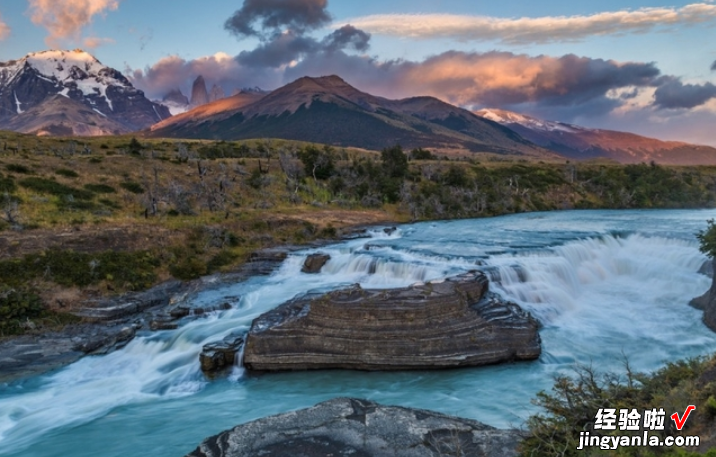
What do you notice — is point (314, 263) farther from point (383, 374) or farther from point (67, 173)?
point (67, 173)

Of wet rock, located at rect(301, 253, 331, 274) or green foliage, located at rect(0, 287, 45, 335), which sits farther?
wet rock, located at rect(301, 253, 331, 274)

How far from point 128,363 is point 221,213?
2554 centimetres

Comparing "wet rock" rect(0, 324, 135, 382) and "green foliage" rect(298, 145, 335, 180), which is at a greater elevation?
"green foliage" rect(298, 145, 335, 180)

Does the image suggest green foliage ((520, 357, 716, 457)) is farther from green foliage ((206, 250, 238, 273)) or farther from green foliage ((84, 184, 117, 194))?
green foliage ((84, 184, 117, 194))

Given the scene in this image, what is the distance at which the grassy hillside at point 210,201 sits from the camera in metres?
27.3

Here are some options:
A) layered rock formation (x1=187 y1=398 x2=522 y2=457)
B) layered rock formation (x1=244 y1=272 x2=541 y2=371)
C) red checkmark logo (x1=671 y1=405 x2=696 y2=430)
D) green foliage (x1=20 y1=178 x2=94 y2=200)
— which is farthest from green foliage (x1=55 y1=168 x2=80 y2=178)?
red checkmark logo (x1=671 y1=405 x2=696 y2=430)

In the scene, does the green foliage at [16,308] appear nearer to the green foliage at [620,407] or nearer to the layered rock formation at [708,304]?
the green foliage at [620,407]

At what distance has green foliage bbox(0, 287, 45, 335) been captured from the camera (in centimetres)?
2159

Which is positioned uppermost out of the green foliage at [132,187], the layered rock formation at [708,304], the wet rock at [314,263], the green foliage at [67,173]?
the green foliage at [67,173]

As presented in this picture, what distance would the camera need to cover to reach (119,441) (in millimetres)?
13188

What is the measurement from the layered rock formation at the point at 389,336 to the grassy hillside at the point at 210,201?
561 inches

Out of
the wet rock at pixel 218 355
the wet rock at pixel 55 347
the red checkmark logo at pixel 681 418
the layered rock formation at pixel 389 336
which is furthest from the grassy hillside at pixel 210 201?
the red checkmark logo at pixel 681 418

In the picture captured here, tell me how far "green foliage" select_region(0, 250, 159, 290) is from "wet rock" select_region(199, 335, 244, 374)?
485 inches

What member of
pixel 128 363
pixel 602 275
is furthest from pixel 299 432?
pixel 602 275
